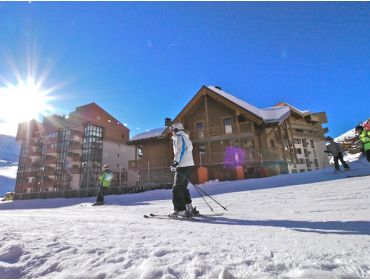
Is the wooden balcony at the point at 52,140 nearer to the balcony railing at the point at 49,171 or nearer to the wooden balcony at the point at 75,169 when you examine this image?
the balcony railing at the point at 49,171

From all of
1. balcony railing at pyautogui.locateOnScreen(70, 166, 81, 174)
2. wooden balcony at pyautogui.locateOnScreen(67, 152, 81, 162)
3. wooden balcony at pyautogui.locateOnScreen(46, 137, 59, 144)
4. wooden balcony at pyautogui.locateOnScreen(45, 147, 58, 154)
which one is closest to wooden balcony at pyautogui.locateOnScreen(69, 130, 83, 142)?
wooden balcony at pyautogui.locateOnScreen(67, 152, 81, 162)

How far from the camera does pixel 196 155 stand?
20531 mm

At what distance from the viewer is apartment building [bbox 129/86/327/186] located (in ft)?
55.6

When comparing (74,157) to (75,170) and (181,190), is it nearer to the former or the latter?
(75,170)

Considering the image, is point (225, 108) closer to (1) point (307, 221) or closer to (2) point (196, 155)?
(2) point (196, 155)

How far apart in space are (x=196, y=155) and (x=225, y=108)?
4917mm

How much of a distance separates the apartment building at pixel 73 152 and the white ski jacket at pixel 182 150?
33649 mm

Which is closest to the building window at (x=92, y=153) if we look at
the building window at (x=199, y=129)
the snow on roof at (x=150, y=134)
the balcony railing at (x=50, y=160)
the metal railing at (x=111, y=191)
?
the balcony railing at (x=50, y=160)

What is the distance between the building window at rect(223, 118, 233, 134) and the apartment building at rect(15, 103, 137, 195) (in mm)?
20847

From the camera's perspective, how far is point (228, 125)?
20.7 meters

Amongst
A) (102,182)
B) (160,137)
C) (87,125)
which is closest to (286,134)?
(160,137)

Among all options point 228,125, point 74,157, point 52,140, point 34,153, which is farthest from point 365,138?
point 34,153

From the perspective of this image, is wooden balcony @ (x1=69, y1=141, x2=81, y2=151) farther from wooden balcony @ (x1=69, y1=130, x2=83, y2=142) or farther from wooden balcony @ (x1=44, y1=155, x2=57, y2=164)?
wooden balcony @ (x1=44, y1=155, x2=57, y2=164)

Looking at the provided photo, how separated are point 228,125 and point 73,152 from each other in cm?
3042
